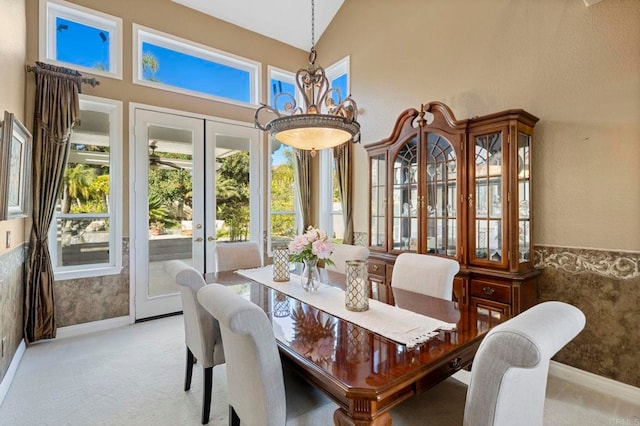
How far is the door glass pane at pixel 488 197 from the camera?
255cm

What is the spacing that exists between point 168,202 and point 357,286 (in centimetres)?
300

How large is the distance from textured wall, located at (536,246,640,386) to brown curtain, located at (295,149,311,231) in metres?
3.06

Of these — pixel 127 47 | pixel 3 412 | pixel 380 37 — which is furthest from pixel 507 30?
pixel 3 412

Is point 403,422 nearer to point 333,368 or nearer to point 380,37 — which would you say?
point 333,368

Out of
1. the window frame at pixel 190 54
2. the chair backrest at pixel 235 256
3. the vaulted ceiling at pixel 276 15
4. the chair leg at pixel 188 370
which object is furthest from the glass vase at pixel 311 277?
the vaulted ceiling at pixel 276 15

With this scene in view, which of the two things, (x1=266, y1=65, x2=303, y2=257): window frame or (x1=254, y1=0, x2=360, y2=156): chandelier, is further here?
(x1=266, y1=65, x2=303, y2=257): window frame

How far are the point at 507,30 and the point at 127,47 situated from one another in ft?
12.8

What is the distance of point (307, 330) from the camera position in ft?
4.83

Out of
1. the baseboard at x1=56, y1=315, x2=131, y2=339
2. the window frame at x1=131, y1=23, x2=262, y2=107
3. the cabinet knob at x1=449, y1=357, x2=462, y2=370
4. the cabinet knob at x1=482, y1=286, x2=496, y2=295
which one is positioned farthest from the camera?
the window frame at x1=131, y1=23, x2=262, y2=107

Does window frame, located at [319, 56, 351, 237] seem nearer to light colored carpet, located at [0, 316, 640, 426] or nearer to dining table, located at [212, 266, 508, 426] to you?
light colored carpet, located at [0, 316, 640, 426]

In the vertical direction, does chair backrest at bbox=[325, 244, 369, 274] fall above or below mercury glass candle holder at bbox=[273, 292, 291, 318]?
above

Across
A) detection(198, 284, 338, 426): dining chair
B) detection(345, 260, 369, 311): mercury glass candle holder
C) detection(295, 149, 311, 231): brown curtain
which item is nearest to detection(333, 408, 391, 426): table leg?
detection(198, 284, 338, 426): dining chair

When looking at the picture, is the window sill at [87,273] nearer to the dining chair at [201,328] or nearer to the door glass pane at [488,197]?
the dining chair at [201,328]

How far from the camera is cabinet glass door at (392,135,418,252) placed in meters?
3.18
